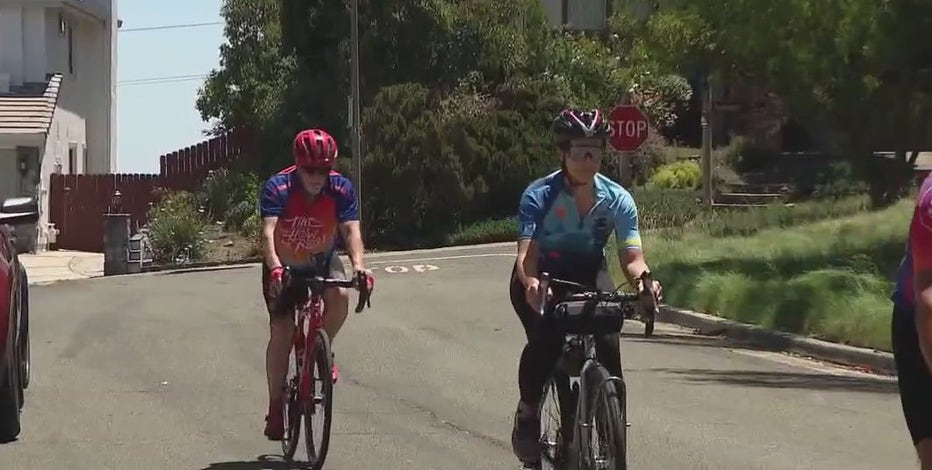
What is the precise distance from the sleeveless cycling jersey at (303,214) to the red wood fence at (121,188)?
29538mm

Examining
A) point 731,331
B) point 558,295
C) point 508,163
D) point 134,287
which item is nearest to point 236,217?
point 508,163

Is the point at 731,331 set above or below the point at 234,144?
below

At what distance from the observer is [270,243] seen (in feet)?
26.8

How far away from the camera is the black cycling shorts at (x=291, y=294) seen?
8.30m

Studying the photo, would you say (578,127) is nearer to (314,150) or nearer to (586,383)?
(586,383)

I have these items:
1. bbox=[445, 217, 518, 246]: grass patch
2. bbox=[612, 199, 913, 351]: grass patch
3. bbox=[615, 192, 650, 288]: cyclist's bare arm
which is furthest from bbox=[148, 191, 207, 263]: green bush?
bbox=[615, 192, 650, 288]: cyclist's bare arm

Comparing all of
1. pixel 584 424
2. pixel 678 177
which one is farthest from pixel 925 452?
pixel 678 177

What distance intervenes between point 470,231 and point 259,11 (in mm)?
9575

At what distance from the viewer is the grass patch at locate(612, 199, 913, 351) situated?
1494 cm

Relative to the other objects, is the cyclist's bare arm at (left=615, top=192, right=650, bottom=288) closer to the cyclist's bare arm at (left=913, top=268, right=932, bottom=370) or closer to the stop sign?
the cyclist's bare arm at (left=913, top=268, right=932, bottom=370)

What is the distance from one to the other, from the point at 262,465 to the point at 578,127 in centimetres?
297

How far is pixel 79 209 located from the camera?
3800 cm

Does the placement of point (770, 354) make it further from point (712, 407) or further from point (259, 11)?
point (259, 11)

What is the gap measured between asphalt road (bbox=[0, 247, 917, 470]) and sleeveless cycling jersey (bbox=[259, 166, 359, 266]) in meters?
1.19
